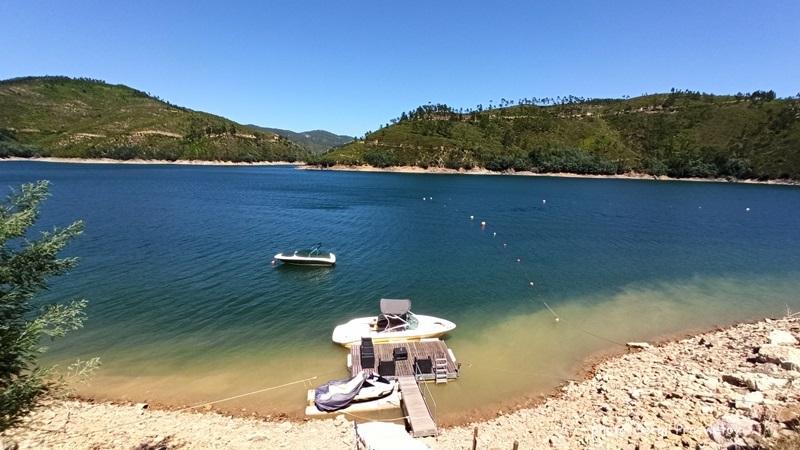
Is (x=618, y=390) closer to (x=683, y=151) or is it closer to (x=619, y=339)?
(x=619, y=339)

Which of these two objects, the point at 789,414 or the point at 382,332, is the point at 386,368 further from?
the point at 789,414

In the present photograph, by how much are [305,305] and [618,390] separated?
21.2 metres

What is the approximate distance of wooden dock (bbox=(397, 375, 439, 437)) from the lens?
15172 millimetres

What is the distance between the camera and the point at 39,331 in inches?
377

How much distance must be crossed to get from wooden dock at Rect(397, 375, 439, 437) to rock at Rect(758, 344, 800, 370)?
54.0 ft

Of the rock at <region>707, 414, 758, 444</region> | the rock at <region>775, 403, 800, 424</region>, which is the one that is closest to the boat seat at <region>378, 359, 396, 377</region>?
the rock at <region>707, 414, 758, 444</region>

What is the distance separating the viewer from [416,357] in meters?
20.3

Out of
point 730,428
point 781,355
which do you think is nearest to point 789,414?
point 730,428

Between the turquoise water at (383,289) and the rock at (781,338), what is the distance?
5550 millimetres

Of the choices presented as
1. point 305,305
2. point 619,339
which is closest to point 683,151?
point 619,339

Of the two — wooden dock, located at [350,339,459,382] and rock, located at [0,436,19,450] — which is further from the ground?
rock, located at [0,436,19,450]

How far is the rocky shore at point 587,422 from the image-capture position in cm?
1234

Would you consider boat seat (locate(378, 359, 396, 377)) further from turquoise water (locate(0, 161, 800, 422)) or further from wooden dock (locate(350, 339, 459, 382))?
turquoise water (locate(0, 161, 800, 422))

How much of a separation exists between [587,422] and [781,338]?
1487 cm
